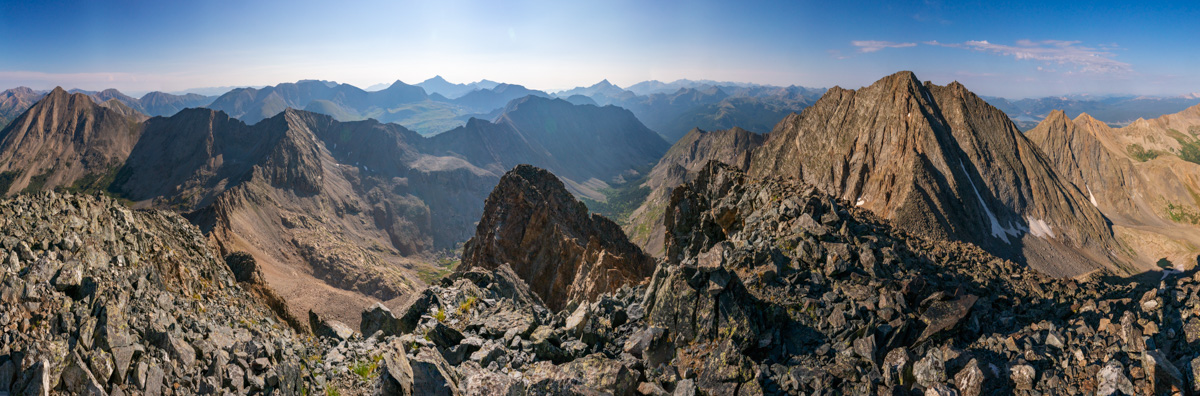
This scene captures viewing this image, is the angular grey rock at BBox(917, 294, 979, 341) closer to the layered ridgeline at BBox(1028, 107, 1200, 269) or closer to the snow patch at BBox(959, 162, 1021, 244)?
the snow patch at BBox(959, 162, 1021, 244)

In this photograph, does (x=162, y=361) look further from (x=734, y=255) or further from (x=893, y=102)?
(x=893, y=102)

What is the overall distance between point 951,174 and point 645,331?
111 metres

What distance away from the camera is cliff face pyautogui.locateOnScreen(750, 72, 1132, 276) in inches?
3733

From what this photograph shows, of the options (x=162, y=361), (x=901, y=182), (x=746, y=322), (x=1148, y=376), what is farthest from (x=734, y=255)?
(x=901, y=182)

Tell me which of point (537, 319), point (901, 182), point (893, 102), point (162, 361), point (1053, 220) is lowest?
point (1053, 220)

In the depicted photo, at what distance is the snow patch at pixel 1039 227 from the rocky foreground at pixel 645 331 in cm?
11311

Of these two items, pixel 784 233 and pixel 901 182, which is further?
pixel 901 182

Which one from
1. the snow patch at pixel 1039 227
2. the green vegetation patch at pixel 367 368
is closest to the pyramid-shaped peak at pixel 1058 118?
the snow patch at pixel 1039 227

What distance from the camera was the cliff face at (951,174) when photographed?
94.8 meters

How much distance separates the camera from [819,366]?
14.9 metres

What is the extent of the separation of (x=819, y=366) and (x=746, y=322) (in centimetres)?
256

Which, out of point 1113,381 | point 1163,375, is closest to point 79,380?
point 1113,381

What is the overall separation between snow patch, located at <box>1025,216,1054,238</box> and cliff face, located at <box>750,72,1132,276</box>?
286 mm

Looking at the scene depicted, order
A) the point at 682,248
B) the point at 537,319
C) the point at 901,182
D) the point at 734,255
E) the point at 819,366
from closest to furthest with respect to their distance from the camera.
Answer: the point at 819,366
the point at 537,319
the point at 734,255
the point at 682,248
the point at 901,182
